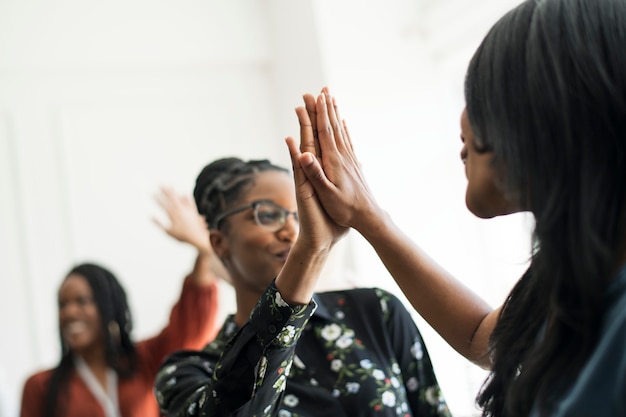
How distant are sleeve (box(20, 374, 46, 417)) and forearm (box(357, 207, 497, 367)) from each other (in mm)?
1677

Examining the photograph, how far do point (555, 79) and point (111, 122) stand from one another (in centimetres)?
279

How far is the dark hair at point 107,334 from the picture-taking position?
7.91ft

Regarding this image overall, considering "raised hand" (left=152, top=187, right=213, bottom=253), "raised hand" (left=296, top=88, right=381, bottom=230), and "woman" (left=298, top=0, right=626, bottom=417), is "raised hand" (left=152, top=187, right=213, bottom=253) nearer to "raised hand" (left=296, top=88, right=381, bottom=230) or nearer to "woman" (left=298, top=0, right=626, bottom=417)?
"raised hand" (left=296, top=88, right=381, bottom=230)

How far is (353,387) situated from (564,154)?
66 centimetres

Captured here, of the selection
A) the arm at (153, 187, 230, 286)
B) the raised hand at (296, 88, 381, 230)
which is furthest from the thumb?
the arm at (153, 187, 230, 286)

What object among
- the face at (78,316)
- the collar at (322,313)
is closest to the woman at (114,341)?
the face at (78,316)

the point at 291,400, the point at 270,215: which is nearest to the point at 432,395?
the point at 291,400

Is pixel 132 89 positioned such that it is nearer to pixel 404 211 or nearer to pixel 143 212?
pixel 143 212

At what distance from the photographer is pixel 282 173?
156 centimetres

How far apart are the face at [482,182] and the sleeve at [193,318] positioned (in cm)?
161

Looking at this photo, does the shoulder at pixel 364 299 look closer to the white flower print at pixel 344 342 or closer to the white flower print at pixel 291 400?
the white flower print at pixel 344 342

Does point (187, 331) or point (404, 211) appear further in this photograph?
point (404, 211)

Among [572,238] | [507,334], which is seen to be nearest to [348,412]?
[507,334]

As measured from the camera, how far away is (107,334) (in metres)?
2.55
